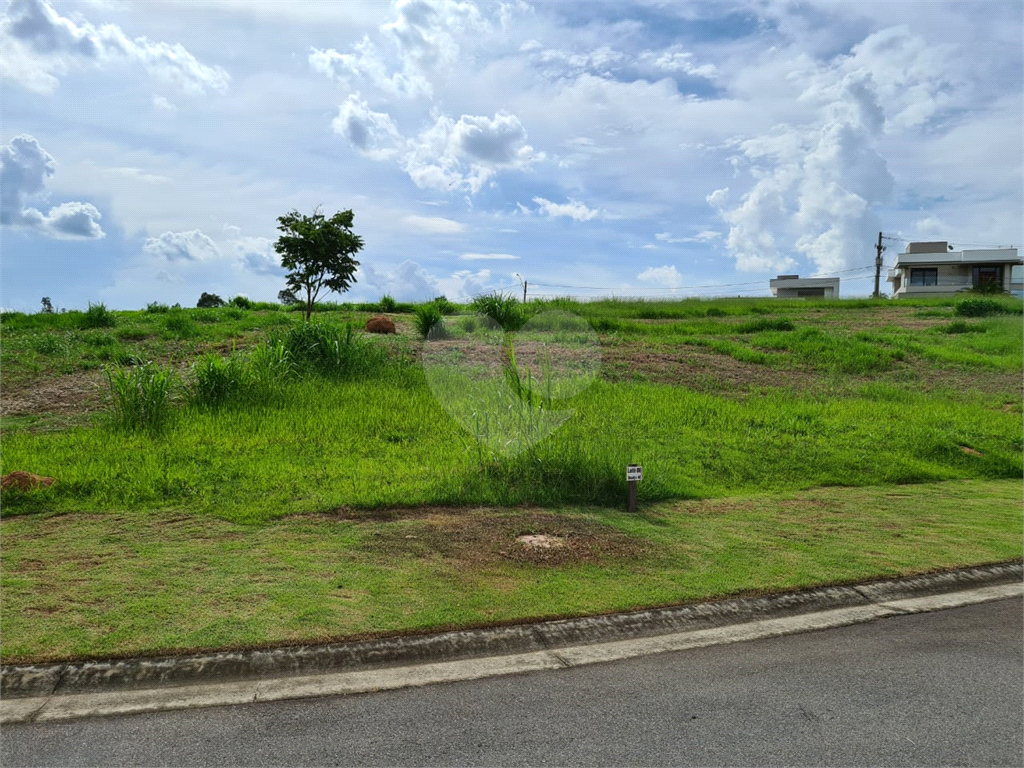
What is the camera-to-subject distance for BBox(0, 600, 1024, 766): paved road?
128 inches

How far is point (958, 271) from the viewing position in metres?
49.8

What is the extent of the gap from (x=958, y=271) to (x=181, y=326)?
49.2 metres

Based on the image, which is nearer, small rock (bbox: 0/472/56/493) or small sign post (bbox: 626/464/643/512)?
small rock (bbox: 0/472/56/493)

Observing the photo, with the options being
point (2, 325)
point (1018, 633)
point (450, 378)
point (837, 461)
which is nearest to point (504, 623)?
point (1018, 633)

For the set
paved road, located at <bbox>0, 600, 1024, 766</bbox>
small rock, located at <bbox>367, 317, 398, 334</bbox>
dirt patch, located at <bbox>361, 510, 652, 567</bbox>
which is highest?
small rock, located at <bbox>367, 317, 398, 334</bbox>

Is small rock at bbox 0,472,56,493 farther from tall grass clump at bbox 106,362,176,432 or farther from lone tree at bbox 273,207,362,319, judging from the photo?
lone tree at bbox 273,207,362,319

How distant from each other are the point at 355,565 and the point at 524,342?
A: 11.0 metres

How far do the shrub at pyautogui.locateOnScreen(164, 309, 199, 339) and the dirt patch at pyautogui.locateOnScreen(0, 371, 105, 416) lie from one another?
3.27 m

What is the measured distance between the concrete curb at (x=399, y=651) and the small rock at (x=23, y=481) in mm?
3421

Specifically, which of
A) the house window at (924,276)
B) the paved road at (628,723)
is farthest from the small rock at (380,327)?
the house window at (924,276)

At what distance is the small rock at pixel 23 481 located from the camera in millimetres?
6770

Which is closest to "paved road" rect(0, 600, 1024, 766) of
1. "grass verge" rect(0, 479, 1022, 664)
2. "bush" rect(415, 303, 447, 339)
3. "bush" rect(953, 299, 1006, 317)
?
"grass verge" rect(0, 479, 1022, 664)

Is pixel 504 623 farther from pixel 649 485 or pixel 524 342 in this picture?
pixel 524 342

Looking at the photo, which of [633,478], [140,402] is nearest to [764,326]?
[633,478]
